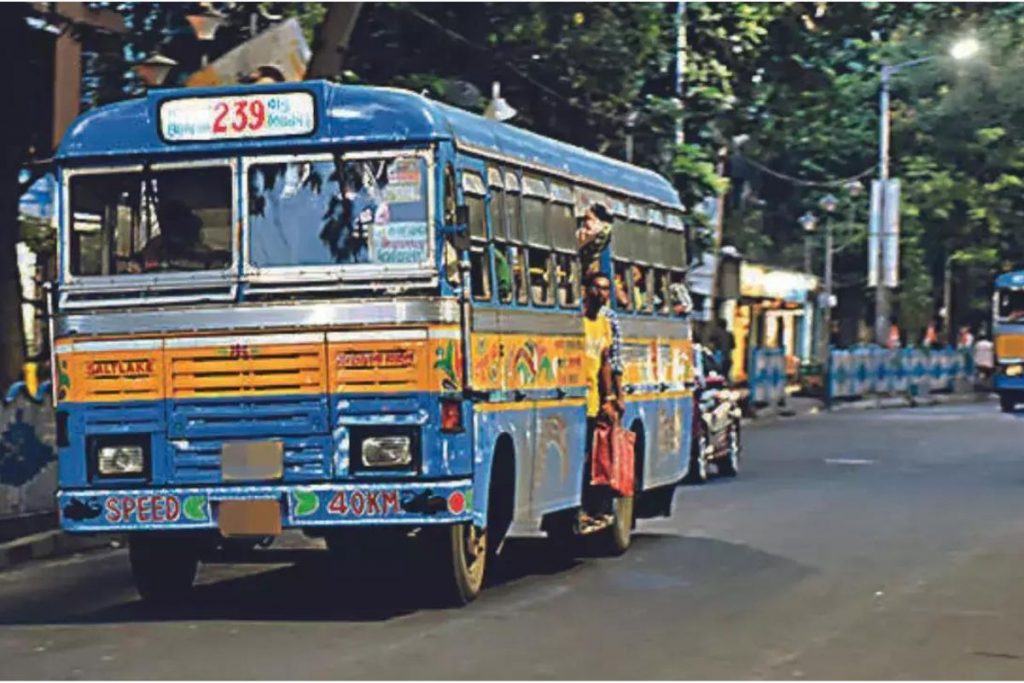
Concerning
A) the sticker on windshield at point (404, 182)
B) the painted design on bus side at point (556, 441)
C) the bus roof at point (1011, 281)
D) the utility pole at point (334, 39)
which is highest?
the utility pole at point (334, 39)

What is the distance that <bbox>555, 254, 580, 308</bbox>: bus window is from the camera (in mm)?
15031

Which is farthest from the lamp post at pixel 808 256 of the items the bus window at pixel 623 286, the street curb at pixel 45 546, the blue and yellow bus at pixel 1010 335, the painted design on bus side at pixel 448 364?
the painted design on bus side at pixel 448 364

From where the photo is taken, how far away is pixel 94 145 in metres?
12.9

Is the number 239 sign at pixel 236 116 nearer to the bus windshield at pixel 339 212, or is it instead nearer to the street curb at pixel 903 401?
the bus windshield at pixel 339 212

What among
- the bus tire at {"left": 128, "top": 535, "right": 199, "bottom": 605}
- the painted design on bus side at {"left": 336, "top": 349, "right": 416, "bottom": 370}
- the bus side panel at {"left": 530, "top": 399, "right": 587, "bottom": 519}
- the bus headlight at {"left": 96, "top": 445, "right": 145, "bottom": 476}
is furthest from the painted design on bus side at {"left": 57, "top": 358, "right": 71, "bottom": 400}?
the bus side panel at {"left": 530, "top": 399, "right": 587, "bottom": 519}

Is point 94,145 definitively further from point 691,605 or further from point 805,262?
point 805,262

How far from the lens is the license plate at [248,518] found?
12.3 metres

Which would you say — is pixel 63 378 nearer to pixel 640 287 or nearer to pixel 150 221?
pixel 150 221

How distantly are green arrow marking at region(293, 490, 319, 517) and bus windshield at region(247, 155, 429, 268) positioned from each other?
1.31 meters

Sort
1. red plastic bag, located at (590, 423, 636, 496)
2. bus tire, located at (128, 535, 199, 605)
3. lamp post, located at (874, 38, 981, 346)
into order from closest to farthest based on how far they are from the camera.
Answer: bus tire, located at (128, 535, 199, 605) < red plastic bag, located at (590, 423, 636, 496) < lamp post, located at (874, 38, 981, 346)

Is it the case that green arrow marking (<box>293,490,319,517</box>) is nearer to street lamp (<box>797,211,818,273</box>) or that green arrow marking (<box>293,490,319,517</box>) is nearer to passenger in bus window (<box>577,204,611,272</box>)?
passenger in bus window (<box>577,204,611,272</box>)

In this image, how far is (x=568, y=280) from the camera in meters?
15.2

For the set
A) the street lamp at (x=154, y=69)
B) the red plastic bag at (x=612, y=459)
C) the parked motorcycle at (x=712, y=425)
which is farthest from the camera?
the parked motorcycle at (x=712, y=425)

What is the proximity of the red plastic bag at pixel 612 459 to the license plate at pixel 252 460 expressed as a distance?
3.81 m
